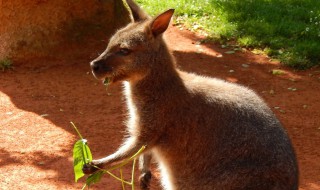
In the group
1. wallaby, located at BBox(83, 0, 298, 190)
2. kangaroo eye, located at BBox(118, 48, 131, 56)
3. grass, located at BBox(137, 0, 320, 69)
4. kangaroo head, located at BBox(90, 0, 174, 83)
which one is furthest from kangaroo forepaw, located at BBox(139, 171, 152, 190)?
grass, located at BBox(137, 0, 320, 69)

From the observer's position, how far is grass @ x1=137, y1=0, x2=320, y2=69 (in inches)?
345

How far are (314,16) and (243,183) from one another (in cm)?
682

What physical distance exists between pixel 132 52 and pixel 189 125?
26.2 inches

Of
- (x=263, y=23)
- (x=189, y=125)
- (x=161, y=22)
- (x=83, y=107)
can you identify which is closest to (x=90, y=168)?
(x=189, y=125)

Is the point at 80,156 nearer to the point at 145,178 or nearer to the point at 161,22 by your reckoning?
the point at 145,178

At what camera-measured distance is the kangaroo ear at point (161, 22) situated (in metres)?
3.90

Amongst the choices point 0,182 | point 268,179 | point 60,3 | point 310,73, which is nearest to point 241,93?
point 268,179

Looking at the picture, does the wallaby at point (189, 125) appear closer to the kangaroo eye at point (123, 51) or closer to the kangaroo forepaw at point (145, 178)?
the kangaroo eye at point (123, 51)

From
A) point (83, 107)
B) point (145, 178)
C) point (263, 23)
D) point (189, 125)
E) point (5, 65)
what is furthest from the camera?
point (263, 23)

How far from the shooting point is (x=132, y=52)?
12.8 feet

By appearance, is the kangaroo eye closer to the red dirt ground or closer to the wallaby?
the wallaby

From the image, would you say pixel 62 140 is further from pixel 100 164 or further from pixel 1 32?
pixel 1 32

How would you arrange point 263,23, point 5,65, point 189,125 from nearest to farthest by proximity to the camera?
point 189,125
point 5,65
point 263,23

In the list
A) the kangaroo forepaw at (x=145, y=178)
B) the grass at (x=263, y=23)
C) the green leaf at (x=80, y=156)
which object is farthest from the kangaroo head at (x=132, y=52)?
the grass at (x=263, y=23)
